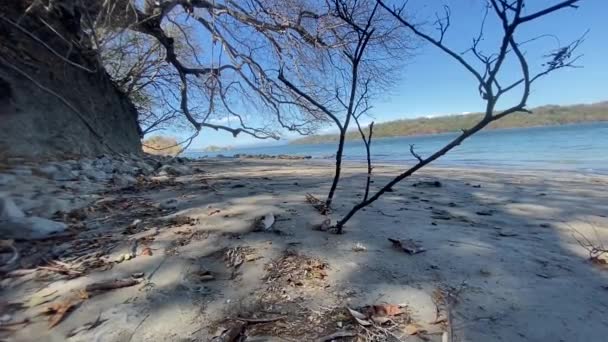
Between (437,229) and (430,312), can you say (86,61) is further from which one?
(430,312)

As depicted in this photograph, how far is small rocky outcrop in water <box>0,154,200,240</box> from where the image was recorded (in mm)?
2130

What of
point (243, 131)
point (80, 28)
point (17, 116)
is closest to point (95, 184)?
point (17, 116)

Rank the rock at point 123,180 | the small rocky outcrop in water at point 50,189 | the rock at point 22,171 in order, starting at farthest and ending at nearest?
the rock at point 123,180 → the rock at point 22,171 → the small rocky outcrop in water at point 50,189

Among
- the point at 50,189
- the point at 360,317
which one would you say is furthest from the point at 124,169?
the point at 360,317

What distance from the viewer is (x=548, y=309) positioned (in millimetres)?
1319

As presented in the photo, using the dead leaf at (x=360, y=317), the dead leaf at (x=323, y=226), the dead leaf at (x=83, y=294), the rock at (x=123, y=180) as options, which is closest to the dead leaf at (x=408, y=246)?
the dead leaf at (x=323, y=226)

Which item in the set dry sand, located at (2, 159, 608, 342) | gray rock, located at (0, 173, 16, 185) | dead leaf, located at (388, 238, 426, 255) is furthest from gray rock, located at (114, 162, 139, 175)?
dead leaf, located at (388, 238, 426, 255)

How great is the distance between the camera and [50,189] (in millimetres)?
3164

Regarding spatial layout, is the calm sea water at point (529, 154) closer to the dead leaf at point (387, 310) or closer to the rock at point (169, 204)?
the dead leaf at point (387, 310)

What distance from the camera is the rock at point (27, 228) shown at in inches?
79.9

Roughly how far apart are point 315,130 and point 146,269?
6.67 meters

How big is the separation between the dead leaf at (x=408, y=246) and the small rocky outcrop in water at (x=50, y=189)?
2.06 metres

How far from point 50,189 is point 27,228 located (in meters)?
1.27

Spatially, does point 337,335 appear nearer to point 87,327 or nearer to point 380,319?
point 380,319
